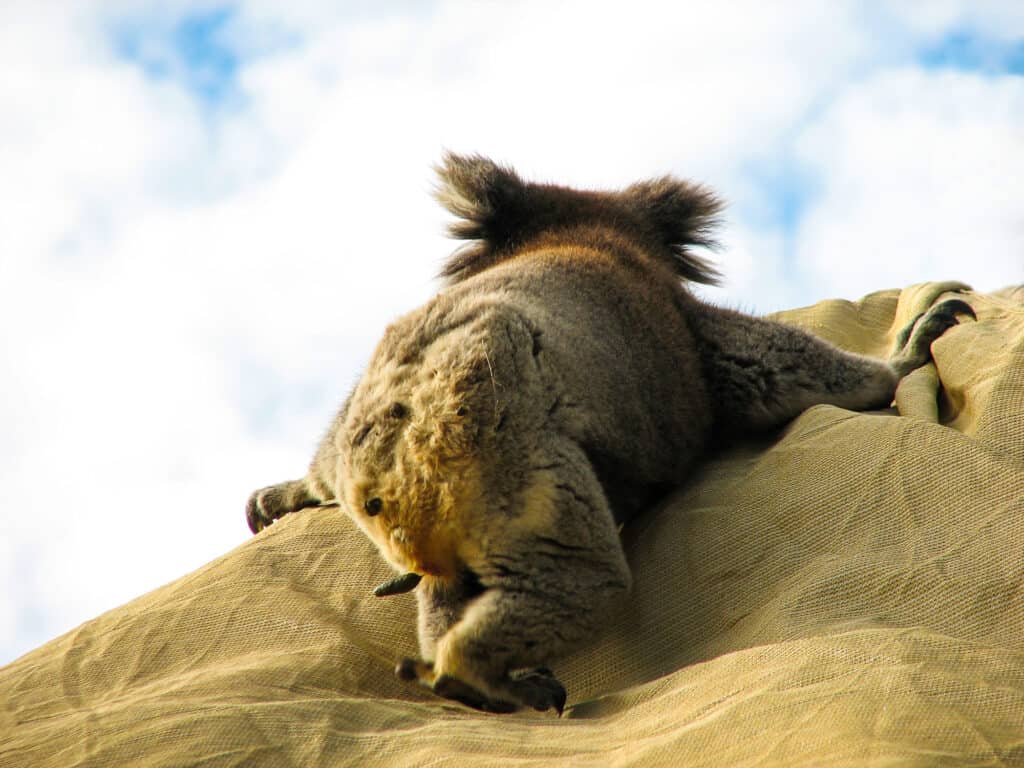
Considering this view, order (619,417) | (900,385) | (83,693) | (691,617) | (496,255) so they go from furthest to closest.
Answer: (496,255)
(900,385)
(619,417)
(691,617)
(83,693)

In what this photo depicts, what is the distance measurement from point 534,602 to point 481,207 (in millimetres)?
2142

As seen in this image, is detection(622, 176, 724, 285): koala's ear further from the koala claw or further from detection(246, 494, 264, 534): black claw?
the koala claw

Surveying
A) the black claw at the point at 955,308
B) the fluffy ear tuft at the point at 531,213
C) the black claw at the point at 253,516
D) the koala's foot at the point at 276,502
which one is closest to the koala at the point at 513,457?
the koala's foot at the point at 276,502

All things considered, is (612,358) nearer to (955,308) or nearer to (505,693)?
(505,693)

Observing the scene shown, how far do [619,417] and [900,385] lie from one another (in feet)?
4.35

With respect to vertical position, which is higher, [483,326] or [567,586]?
[483,326]

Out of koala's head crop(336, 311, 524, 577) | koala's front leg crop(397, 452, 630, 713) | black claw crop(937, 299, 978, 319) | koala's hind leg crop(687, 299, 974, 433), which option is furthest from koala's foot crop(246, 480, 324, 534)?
black claw crop(937, 299, 978, 319)

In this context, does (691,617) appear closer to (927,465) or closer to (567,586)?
(567,586)

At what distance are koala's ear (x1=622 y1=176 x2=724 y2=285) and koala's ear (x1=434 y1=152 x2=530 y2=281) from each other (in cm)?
60

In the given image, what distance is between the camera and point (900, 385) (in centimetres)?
387

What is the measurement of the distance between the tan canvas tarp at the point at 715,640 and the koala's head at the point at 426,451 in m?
0.38

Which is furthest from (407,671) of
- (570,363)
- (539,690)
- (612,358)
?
(612,358)

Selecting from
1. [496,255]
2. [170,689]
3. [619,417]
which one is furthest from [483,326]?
[496,255]

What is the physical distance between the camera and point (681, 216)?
4.79 metres
